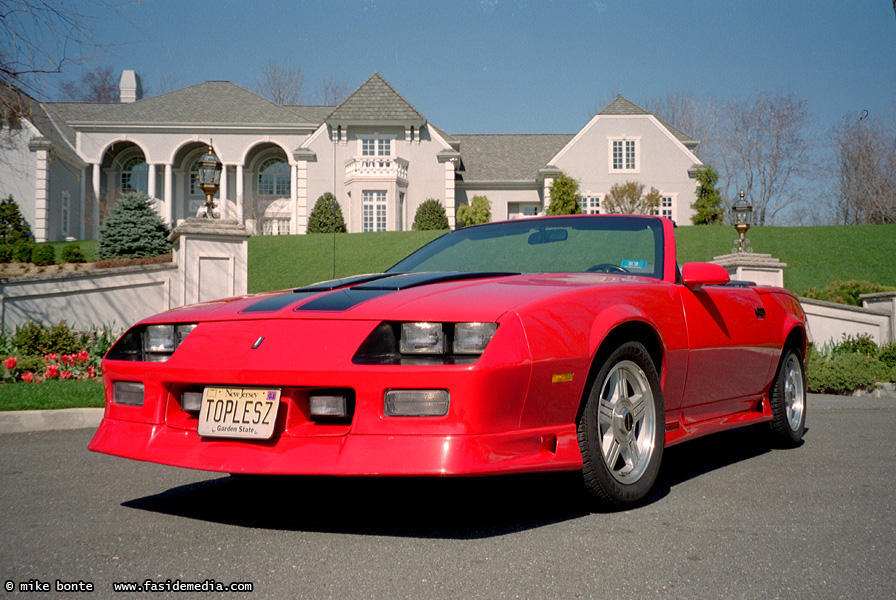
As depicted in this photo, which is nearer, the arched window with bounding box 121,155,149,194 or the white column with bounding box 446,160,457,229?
the white column with bounding box 446,160,457,229

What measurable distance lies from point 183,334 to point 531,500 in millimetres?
1791

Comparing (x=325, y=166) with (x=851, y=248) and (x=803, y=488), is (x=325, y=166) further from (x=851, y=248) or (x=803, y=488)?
(x=803, y=488)

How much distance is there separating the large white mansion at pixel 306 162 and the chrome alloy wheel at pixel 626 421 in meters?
30.7

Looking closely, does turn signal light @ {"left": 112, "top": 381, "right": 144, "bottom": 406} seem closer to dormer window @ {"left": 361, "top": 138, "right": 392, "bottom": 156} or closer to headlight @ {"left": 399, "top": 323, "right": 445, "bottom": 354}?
headlight @ {"left": 399, "top": 323, "right": 445, "bottom": 354}

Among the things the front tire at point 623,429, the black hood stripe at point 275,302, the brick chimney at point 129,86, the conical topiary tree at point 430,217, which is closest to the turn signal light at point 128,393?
the black hood stripe at point 275,302

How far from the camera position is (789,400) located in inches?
219

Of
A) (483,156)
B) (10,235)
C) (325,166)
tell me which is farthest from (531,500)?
(483,156)

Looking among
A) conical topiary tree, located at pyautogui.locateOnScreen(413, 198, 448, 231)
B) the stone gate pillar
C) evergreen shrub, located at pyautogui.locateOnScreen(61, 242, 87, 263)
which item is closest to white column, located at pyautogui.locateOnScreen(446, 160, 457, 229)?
conical topiary tree, located at pyautogui.locateOnScreen(413, 198, 448, 231)

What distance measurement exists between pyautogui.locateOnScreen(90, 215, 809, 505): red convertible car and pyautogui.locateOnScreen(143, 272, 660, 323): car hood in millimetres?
12

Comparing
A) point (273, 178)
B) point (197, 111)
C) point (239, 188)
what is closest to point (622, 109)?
point (273, 178)

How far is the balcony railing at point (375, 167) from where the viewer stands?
113 feet

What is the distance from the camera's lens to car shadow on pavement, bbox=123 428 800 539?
3229 mm

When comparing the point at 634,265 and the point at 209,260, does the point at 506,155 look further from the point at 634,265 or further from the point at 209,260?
the point at 634,265

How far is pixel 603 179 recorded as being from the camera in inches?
1423
